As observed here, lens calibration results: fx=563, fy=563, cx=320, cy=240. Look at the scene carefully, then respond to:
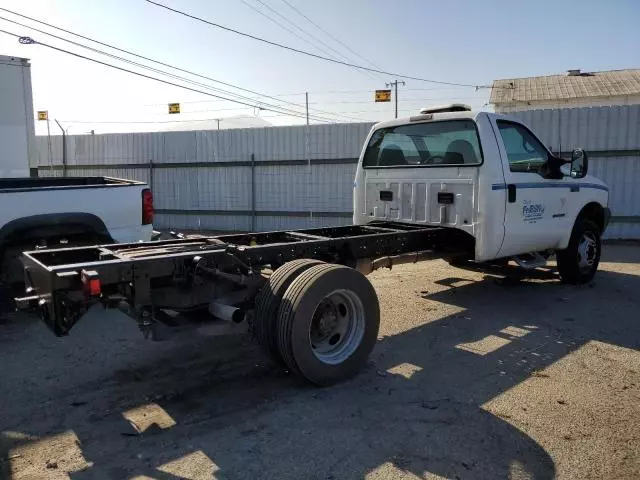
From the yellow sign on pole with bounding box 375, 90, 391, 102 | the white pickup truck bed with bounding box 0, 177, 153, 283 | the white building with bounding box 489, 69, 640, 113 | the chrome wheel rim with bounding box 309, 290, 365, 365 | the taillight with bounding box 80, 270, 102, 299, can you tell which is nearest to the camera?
the taillight with bounding box 80, 270, 102, 299

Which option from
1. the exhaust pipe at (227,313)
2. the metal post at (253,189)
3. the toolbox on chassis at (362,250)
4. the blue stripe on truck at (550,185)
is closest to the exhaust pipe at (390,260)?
the toolbox on chassis at (362,250)

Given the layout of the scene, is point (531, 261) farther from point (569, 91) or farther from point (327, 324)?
point (569, 91)

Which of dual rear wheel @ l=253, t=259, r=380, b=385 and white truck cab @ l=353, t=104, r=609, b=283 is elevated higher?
white truck cab @ l=353, t=104, r=609, b=283

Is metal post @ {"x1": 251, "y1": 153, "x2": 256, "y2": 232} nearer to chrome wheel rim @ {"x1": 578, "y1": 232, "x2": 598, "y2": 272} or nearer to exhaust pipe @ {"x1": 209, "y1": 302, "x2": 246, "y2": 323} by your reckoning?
chrome wheel rim @ {"x1": 578, "y1": 232, "x2": 598, "y2": 272}

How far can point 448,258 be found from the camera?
269 inches

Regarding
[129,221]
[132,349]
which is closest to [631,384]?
[132,349]

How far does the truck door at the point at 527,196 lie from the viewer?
21.4 feet

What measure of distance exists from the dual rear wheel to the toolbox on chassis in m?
0.01

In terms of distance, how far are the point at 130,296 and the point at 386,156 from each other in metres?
4.41

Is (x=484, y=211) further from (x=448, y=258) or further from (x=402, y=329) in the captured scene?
(x=402, y=329)

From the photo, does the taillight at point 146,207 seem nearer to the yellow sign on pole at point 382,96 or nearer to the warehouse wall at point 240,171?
the warehouse wall at point 240,171

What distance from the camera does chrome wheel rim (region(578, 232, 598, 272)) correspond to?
7.91m

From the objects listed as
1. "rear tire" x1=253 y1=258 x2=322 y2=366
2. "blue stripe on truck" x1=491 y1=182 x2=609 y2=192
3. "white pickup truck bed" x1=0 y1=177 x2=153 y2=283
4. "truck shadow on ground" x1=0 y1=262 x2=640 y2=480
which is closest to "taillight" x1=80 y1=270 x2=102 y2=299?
"truck shadow on ground" x1=0 y1=262 x2=640 y2=480

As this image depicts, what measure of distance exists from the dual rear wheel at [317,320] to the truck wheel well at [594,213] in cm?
467
